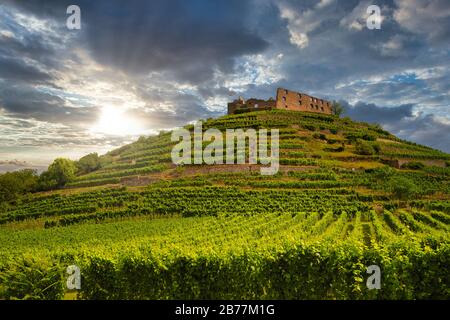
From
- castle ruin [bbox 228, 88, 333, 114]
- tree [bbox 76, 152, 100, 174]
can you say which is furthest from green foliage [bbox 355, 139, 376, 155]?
tree [bbox 76, 152, 100, 174]

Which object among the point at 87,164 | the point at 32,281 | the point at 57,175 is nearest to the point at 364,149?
the point at 87,164

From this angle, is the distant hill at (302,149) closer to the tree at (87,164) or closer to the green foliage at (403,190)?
the tree at (87,164)

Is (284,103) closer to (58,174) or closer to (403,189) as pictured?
(403,189)

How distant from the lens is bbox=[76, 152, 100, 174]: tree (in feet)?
323

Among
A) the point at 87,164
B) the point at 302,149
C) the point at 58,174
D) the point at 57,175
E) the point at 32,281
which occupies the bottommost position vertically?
the point at 32,281

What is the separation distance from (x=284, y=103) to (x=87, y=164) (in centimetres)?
6183

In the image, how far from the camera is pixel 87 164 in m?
98.4

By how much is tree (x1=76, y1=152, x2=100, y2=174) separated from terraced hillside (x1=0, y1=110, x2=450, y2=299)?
8631mm

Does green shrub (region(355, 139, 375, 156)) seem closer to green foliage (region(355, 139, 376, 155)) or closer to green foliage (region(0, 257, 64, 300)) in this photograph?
green foliage (region(355, 139, 376, 155))

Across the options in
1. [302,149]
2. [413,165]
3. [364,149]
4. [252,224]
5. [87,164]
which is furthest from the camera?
[87,164]
